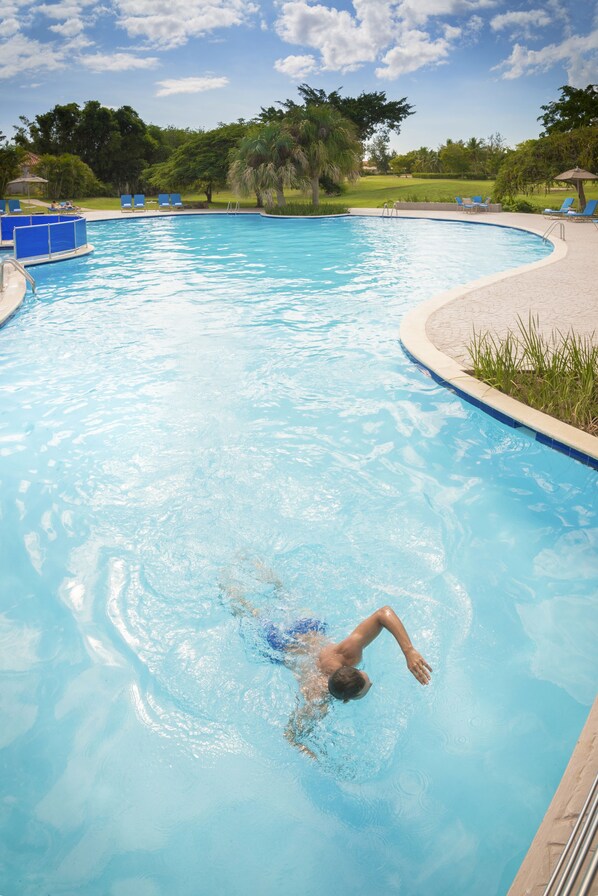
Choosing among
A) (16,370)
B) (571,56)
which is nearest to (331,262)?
(16,370)

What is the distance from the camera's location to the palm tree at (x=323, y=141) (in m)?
28.0

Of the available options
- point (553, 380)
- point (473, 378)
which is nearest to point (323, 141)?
point (473, 378)

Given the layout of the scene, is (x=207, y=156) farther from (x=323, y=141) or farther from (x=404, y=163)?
(x=404, y=163)

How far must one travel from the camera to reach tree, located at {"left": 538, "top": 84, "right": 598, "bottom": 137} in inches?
1390

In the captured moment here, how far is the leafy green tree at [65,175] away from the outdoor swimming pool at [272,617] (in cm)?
3646

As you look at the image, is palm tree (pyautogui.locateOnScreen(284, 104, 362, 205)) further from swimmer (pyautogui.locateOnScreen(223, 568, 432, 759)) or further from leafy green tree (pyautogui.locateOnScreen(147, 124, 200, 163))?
swimmer (pyautogui.locateOnScreen(223, 568, 432, 759))

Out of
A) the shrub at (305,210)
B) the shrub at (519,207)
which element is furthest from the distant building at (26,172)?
the shrub at (519,207)

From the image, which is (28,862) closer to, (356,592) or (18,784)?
(18,784)

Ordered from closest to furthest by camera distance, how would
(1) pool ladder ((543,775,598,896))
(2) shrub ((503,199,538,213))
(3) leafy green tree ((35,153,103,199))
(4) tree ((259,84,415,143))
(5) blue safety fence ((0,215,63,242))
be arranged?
1. (1) pool ladder ((543,775,598,896))
2. (5) blue safety fence ((0,215,63,242))
3. (2) shrub ((503,199,538,213))
4. (3) leafy green tree ((35,153,103,199))
5. (4) tree ((259,84,415,143))

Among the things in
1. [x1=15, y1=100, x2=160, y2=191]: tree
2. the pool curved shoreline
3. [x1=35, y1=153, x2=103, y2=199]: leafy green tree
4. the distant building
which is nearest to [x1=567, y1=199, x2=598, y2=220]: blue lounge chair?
the pool curved shoreline

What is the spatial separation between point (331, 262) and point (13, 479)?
1296 centimetres

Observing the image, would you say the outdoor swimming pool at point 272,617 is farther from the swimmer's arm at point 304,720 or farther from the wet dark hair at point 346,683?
the wet dark hair at point 346,683

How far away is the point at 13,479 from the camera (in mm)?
5805

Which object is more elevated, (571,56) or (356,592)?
(571,56)
